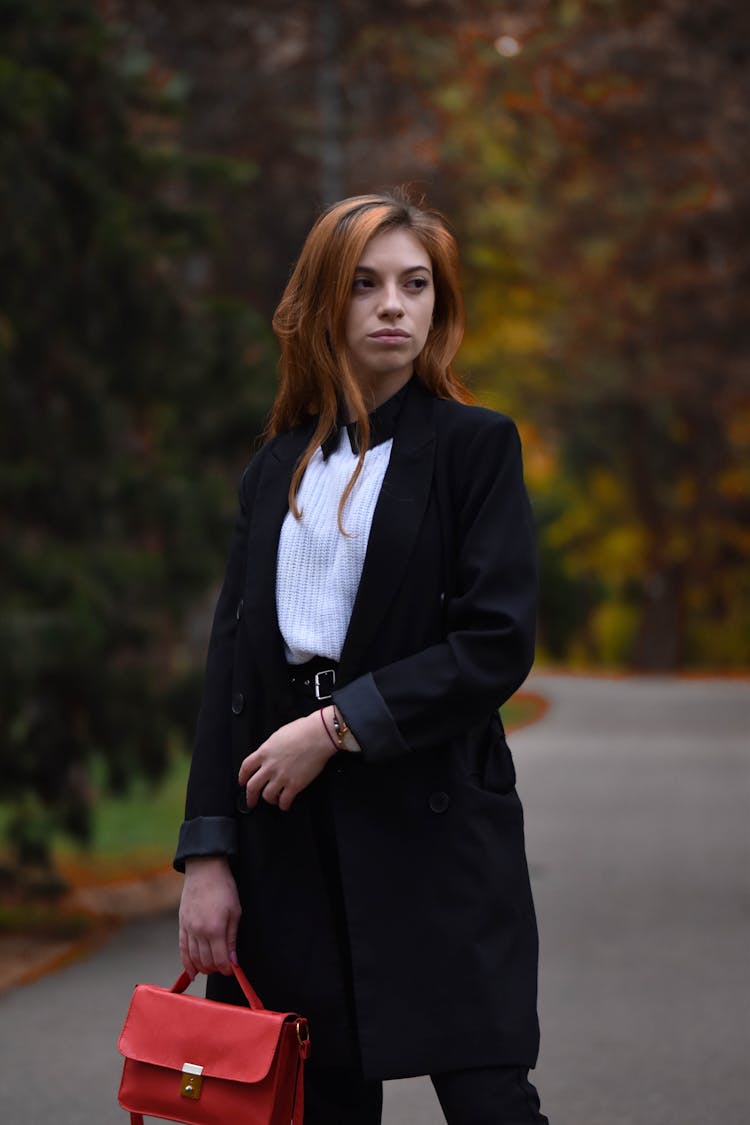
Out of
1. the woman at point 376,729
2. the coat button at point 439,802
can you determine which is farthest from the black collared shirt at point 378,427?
the coat button at point 439,802

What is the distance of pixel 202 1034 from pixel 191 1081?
0.07 meters

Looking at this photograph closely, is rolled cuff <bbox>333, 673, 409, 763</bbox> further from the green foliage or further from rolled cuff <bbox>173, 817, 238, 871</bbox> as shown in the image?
the green foliage

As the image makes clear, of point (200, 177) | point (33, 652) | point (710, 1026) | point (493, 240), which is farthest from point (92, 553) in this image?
point (493, 240)

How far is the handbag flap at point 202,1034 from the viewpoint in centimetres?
287

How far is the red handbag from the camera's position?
9.39 ft

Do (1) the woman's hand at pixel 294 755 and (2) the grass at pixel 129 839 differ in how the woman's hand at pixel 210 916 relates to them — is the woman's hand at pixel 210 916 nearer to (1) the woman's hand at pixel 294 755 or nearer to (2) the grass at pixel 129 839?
(1) the woman's hand at pixel 294 755

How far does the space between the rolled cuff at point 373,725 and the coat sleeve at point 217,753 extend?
11.5 inches

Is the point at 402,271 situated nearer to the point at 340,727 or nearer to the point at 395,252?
the point at 395,252

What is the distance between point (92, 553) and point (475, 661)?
17.8 feet

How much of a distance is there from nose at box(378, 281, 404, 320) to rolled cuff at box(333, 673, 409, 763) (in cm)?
61

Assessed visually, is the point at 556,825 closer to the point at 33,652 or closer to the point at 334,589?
the point at 33,652

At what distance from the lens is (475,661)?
2893 millimetres

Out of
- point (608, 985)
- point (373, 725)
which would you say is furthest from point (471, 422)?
point (608, 985)

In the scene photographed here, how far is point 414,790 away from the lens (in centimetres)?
299
